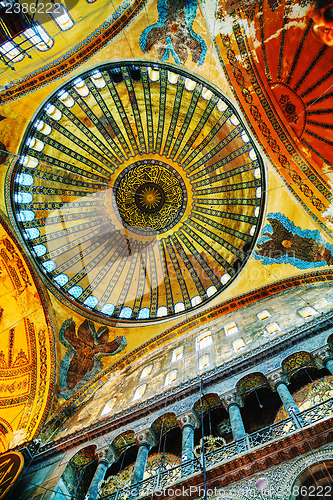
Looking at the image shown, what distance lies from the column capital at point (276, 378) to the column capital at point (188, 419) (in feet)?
6.48

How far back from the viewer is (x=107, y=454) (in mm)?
7621

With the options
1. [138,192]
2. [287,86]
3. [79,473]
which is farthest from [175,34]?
[79,473]

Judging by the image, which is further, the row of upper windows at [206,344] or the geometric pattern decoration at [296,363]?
the row of upper windows at [206,344]

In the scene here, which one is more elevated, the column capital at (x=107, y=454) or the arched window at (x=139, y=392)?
the arched window at (x=139, y=392)

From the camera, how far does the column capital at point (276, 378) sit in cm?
683

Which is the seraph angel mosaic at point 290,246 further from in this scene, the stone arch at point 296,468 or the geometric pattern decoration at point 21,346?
the geometric pattern decoration at point 21,346

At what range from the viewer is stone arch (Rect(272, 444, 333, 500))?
183 inches

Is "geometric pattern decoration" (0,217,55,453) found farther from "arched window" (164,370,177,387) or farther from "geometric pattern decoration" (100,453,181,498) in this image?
"arched window" (164,370,177,387)

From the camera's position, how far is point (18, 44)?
7.92 meters

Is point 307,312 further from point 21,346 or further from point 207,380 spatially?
point 21,346

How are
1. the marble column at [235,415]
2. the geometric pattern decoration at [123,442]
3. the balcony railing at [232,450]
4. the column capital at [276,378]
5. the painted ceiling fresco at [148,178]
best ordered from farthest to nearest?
the painted ceiling fresco at [148,178]
the geometric pattern decoration at [123,442]
the column capital at [276,378]
the marble column at [235,415]
the balcony railing at [232,450]

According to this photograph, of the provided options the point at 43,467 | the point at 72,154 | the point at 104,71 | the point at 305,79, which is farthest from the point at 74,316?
the point at 305,79

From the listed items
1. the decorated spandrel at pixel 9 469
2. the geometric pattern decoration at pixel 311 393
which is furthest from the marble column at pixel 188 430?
the decorated spandrel at pixel 9 469

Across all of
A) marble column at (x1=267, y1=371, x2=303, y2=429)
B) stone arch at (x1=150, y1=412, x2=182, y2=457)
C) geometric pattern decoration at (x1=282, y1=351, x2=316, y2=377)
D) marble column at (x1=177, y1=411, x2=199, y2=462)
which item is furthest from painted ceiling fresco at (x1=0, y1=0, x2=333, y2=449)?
marble column at (x1=177, y1=411, x2=199, y2=462)
